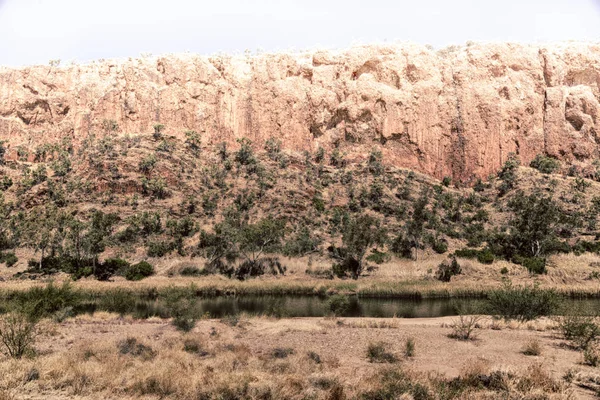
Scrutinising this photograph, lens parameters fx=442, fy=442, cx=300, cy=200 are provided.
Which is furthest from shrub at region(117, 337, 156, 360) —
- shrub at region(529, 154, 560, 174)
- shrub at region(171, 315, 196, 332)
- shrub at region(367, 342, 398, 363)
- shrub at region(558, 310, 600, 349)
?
shrub at region(529, 154, 560, 174)

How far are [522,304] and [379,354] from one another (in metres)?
12.1

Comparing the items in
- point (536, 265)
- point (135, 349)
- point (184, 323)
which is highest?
point (135, 349)

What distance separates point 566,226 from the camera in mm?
62719

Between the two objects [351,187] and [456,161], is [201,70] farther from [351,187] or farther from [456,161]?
[456,161]

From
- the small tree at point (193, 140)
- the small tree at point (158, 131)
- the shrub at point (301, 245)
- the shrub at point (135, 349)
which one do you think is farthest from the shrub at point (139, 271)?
the small tree at point (158, 131)

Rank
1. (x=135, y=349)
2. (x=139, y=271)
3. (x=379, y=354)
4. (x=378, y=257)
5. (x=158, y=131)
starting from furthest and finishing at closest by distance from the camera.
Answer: (x=158, y=131) < (x=378, y=257) < (x=139, y=271) < (x=135, y=349) < (x=379, y=354)

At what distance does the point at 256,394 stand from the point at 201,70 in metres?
96.8

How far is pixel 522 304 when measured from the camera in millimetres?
22094

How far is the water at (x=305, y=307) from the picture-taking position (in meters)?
26.8

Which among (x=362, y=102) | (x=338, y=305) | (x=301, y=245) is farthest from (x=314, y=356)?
(x=362, y=102)

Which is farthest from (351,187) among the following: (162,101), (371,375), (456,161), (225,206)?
(371,375)

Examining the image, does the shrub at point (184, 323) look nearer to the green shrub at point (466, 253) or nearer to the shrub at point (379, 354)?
the shrub at point (379, 354)

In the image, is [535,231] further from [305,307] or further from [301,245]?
[305,307]

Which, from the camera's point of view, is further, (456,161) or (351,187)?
(456,161)
